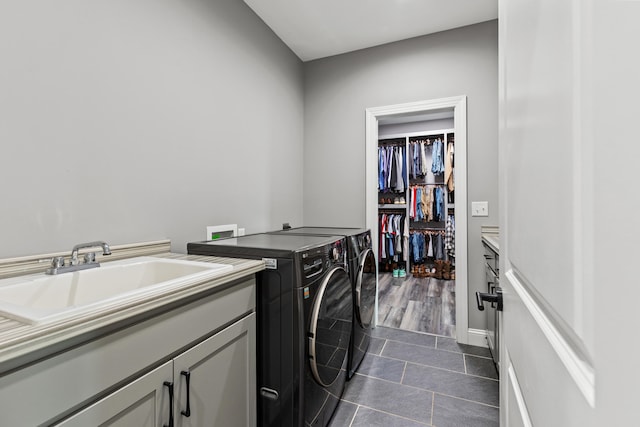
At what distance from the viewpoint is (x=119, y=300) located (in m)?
0.71

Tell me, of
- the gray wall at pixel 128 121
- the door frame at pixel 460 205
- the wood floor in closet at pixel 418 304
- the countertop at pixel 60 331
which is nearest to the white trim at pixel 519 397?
the countertop at pixel 60 331

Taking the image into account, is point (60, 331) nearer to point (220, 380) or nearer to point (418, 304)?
point (220, 380)

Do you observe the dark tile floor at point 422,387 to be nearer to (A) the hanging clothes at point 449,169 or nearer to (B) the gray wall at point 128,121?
(B) the gray wall at point 128,121

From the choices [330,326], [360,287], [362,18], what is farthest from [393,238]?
[330,326]

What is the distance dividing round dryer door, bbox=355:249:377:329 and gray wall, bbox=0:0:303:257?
2.95ft

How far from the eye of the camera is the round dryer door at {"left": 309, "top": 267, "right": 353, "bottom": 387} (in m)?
1.28

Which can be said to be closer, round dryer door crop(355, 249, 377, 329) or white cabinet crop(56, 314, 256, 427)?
white cabinet crop(56, 314, 256, 427)

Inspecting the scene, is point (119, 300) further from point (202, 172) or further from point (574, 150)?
point (202, 172)

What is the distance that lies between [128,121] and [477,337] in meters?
2.87

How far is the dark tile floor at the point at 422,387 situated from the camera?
157 centimetres

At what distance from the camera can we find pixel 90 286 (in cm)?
106

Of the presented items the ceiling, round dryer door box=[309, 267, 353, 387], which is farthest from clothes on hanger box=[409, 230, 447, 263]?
round dryer door box=[309, 267, 353, 387]

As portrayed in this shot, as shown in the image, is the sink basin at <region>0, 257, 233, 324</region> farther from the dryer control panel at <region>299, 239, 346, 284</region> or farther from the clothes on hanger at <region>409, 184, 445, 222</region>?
the clothes on hanger at <region>409, 184, 445, 222</region>

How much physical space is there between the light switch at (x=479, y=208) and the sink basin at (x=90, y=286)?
2123mm
